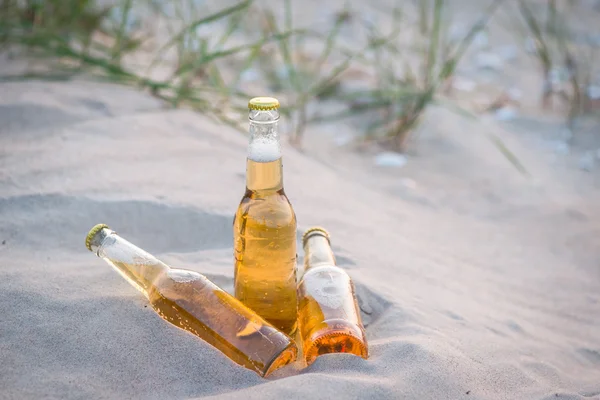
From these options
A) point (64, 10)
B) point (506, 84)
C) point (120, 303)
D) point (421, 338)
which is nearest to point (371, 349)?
point (421, 338)

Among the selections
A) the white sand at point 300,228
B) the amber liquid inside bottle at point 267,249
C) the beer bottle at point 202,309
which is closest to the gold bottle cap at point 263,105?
the amber liquid inside bottle at point 267,249

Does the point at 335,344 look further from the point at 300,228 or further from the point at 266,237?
the point at 300,228

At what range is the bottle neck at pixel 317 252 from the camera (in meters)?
1.71

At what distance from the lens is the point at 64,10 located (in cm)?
330

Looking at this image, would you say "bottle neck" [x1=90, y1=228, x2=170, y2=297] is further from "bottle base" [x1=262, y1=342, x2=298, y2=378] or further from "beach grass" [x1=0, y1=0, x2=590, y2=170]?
"beach grass" [x1=0, y1=0, x2=590, y2=170]

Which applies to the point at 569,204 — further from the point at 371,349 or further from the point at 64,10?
the point at 64,10

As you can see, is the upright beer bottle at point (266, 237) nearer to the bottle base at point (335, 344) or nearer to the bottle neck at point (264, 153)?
the bottle neck at point (264, 153)

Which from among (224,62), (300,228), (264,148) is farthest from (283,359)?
(224,62)

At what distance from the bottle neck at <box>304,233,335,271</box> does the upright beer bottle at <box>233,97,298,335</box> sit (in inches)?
5.5

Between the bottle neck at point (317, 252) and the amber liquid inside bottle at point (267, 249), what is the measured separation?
14 centimetres

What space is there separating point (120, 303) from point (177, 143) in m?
1.16

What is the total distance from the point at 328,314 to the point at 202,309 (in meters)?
0.30

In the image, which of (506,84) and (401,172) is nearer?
(401,172)

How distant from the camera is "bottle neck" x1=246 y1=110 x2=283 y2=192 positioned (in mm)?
1397
